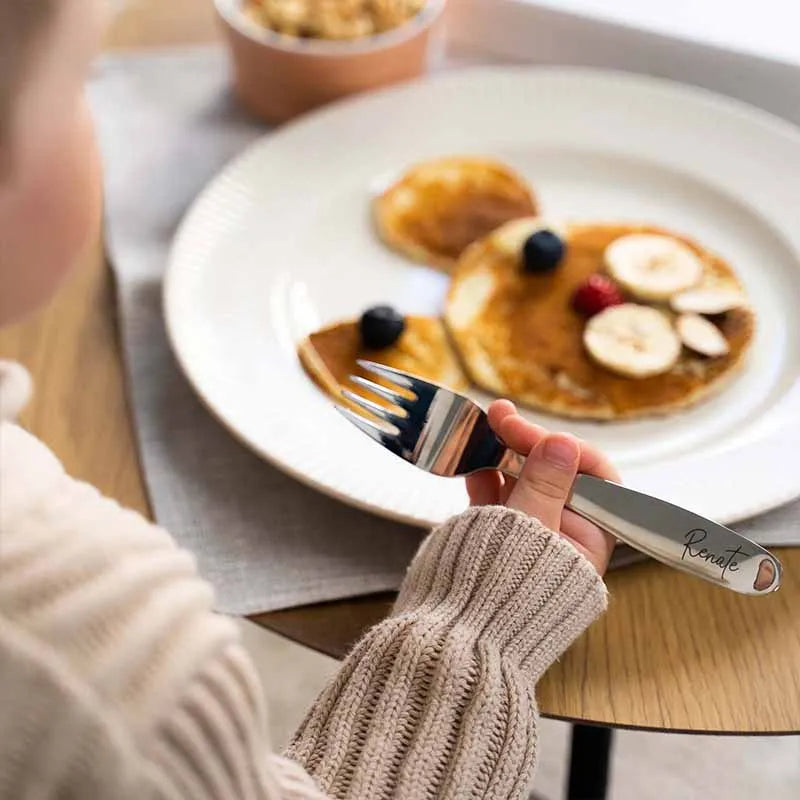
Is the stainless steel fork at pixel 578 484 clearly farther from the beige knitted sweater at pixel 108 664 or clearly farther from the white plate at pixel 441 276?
the beige knitted sweater at pixel 108 664

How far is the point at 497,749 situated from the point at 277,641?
1.17 m

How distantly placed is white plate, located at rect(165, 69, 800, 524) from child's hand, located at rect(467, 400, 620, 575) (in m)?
0.04

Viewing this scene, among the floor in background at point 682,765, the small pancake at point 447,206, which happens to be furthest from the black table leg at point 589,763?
the small pancake at point 447,206

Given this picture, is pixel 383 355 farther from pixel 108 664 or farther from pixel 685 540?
pixel 108 664

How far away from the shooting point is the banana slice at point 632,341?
1058 millimetres

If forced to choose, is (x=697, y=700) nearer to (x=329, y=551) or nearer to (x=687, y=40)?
(x=329, y=551)

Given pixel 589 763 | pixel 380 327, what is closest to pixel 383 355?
pixel 380 327

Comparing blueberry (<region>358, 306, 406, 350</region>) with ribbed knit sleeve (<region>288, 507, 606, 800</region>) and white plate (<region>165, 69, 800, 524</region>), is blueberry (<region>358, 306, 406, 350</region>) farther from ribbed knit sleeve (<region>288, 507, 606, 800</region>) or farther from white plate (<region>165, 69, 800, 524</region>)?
ribbed knit sleeve (<region>288, 507, 606, 800</region>)

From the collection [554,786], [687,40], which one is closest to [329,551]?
[687,40]

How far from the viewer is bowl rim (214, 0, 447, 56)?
4.22 ft

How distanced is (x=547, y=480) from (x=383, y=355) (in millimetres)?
317

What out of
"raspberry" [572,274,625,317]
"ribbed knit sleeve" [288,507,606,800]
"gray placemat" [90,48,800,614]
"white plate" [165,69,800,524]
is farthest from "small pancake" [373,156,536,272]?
"ribbed knit sleeve" [288,507,606,800]

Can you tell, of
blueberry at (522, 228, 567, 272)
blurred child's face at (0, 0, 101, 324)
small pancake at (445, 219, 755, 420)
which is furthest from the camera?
blueberry at (522, 228, 567, 272)

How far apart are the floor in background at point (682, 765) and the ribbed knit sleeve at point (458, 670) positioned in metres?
0.92
